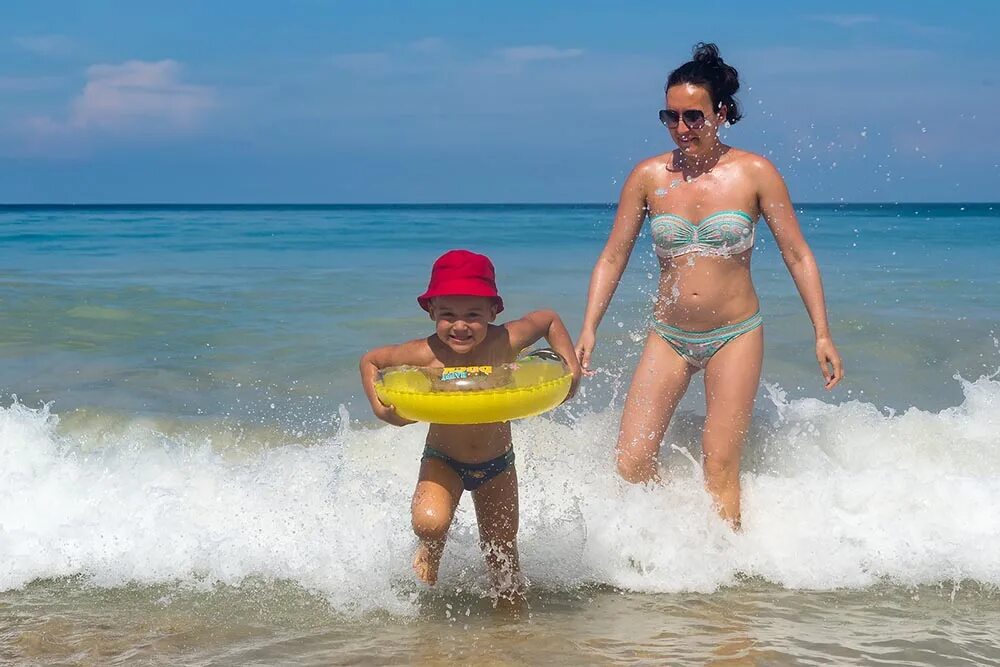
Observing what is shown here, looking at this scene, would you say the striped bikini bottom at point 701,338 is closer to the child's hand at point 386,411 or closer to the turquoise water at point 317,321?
the turquoise water at point 317,321

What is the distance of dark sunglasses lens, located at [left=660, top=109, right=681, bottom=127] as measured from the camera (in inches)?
180

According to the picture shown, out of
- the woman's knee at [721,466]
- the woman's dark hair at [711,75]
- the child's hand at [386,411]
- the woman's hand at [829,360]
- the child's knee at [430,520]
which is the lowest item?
the child's knee at [430,520]

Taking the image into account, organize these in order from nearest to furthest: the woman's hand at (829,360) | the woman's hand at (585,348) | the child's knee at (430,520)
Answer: the child's knee at (430,520) < the woman's hand at (829,360) < the woman's hand at (585,348)

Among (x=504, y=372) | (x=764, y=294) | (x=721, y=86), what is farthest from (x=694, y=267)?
(x=764, y=294)

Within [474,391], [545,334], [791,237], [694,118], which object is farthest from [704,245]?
[474,391]

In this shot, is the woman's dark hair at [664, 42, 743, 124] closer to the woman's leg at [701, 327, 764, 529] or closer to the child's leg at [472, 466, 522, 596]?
the woman's leg at [701, 327, 764, 529]

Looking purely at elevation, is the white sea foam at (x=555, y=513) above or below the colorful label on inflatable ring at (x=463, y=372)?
below

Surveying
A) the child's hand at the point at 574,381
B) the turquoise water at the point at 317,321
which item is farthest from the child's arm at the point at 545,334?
the turquoise water at the point at 317,321

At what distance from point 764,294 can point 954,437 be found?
619 cm

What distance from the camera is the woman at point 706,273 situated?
4.61m

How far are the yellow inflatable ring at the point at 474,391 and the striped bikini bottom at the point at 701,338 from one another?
79 centimetres

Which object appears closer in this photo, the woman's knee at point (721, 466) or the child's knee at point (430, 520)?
the child's knee at point (430, 520)

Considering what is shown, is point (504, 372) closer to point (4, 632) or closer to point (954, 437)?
point (4, 632)

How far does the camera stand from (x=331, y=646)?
3924 millimetres
